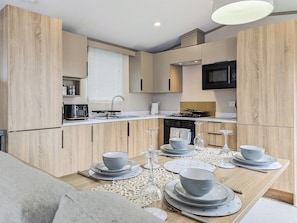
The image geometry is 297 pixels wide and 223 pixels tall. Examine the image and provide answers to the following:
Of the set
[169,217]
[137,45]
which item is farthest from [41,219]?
[137,45]

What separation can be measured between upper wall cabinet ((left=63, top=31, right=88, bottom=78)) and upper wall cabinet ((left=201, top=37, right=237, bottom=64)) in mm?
2023

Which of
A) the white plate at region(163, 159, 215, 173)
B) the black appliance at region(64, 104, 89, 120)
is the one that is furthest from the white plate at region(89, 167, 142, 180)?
the black appliance at region(64, 104, 89, 120)

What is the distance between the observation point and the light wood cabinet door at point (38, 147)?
224 cm

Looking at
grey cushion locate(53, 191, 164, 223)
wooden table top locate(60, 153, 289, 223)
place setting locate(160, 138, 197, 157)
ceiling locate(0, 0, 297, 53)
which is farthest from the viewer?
ceiling locate(0, 0, 297, 53)

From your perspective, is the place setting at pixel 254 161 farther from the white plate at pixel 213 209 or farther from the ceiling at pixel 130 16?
the ceiling at pixel 130 16

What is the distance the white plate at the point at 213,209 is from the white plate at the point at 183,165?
359 mm

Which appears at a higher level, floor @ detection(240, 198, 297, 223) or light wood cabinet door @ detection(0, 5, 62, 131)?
light wood cabinet door @ detection(0, 5, 62, 131)

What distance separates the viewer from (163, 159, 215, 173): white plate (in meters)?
1.17

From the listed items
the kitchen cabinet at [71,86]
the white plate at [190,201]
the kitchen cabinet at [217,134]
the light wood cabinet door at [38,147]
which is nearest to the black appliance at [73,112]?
the kitchen cabinet at [71,86]

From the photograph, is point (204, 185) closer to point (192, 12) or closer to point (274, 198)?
point (274, 198)

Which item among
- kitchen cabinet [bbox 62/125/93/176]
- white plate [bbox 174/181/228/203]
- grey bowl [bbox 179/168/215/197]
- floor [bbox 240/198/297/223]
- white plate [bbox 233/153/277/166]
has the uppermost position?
grey bowl [bbox 179/168/215/197]

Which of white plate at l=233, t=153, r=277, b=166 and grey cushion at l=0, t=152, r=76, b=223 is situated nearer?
grey cushion at l=0, t=152, r=76, b=223

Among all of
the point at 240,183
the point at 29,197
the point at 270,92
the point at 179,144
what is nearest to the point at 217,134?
the point at 270,92

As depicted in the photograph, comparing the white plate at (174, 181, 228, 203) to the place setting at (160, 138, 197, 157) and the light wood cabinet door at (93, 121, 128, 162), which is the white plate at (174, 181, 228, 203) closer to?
the place setting at (160, 138, 197, 157)
